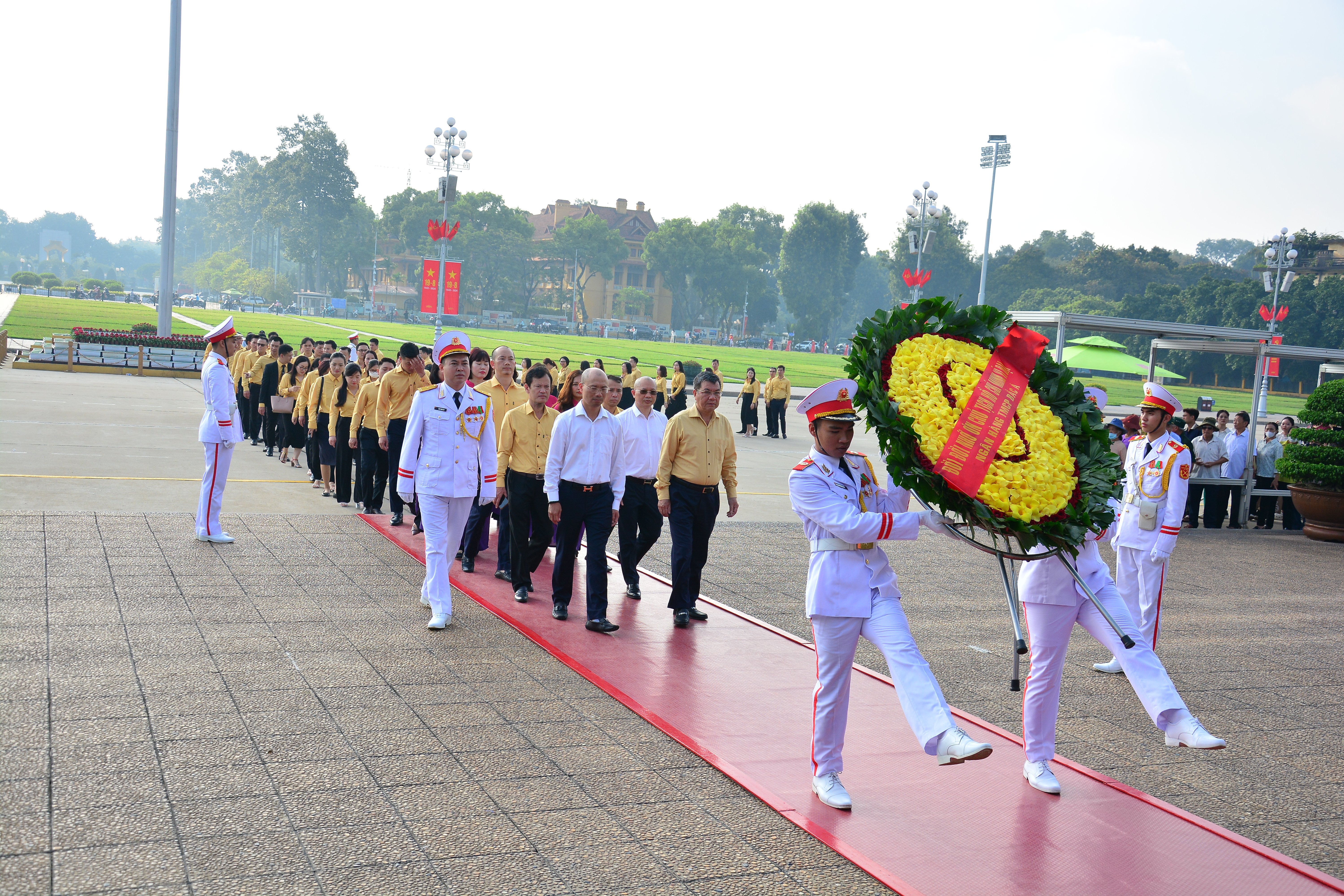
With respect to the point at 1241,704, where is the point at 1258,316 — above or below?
above

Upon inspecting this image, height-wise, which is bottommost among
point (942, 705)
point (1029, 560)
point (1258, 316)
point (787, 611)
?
point (787, 611)

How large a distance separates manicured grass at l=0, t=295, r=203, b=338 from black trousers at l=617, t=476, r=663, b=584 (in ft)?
102

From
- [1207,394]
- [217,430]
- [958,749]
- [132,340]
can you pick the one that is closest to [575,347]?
[132,340]

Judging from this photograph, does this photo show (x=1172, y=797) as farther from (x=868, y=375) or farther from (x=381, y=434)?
(x=381, y=434)

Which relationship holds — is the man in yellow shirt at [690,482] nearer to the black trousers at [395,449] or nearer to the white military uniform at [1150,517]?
the white military uniform at [1150,517]

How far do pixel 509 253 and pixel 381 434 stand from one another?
93434 millimetres

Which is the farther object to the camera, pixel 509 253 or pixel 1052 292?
pixel 509 253

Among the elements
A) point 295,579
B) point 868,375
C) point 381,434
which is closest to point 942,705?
point 868,375

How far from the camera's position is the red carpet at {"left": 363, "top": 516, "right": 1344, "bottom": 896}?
157 inches

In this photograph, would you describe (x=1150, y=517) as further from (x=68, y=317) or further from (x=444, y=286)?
(x=68, y=317)

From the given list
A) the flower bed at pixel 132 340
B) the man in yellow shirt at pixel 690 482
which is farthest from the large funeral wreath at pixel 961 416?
the flower bed at pixel 132 340

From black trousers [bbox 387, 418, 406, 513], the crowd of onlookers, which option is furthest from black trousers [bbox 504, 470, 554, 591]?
the crowd of onlookers

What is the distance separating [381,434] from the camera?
34.1 feet

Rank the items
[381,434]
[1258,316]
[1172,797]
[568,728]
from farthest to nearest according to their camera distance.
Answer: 1. [1258,316]
2. [381,434]
3. [568,728]
4. [1172,797]
